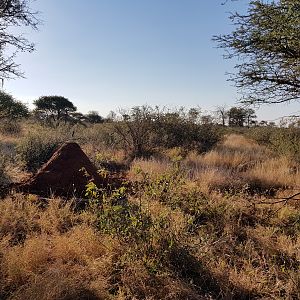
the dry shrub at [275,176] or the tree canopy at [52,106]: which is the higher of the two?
the tree canopy at [52,106]

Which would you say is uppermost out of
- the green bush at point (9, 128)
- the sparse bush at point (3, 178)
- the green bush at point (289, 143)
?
the green bush at point (9, 128)

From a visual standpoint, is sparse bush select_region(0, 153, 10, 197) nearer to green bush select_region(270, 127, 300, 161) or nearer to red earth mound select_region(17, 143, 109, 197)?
red earth mound select_region(17, 143, 109, 197)

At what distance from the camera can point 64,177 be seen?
289 inches

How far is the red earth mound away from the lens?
281 inches

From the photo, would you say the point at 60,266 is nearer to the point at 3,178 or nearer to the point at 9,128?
the point at 3,178

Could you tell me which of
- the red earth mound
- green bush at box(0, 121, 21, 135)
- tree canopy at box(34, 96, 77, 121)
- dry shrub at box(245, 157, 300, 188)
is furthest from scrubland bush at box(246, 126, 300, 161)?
tree canopy at box(34, 96, 77, 121)

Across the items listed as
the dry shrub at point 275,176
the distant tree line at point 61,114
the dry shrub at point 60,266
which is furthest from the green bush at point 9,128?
the dry shrub at point 60,266

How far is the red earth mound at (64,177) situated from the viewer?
23.4 ft

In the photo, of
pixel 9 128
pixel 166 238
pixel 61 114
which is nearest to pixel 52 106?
pixel 61 114

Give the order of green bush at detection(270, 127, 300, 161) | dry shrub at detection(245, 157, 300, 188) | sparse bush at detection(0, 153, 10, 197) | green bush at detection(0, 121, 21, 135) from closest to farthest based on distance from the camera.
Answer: sparse bush at detection(0, 153, 10, 197), dry shrub at detection(245, 157, 300, 188), green bush at detection(270, 127, 300, 161), green bush at detection(0, 121, 21, 135)

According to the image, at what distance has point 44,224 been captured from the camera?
17.2ft

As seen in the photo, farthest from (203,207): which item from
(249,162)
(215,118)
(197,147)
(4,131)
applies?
(4,131)

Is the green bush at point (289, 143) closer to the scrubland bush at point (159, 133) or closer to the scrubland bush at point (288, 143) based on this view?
the scrubland bush at point (288, 143)

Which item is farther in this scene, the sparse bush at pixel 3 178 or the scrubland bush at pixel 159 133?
the scrubland bush at pixel 159 133
